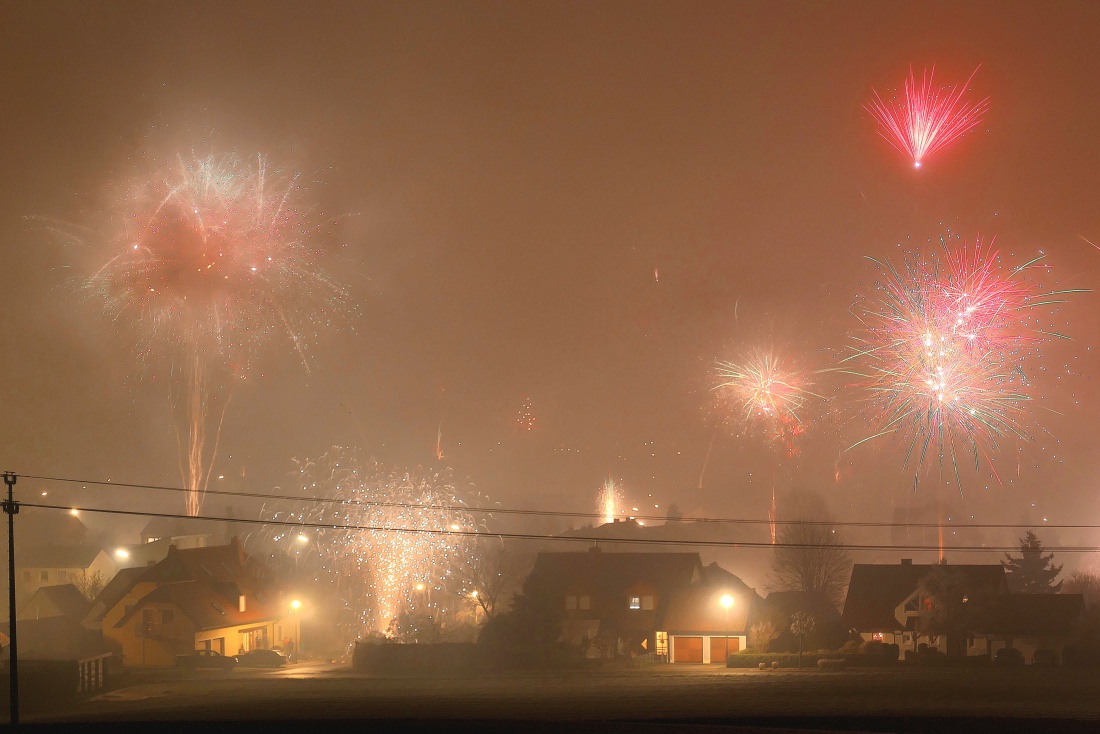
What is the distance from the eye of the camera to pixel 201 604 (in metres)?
53.8

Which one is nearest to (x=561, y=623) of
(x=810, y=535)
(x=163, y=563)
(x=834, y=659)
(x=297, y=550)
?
(x=834, y=659)

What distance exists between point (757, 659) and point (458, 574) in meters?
22.0

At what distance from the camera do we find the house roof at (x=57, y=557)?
3302 inches

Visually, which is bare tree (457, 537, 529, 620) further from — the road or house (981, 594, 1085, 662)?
house (981, 594, 1085, 662)

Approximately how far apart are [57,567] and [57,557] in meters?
1.70

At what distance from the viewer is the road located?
2767cm

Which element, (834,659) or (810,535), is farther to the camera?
(810,535)

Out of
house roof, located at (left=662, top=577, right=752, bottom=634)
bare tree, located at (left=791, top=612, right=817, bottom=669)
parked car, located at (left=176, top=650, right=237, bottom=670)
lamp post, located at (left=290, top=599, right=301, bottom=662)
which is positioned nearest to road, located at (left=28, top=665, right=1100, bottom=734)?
bare tree, located at (left=791, top=612, right=817, bottom=669)

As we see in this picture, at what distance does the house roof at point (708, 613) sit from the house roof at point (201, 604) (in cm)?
2368

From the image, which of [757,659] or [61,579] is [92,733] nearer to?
[757,659]

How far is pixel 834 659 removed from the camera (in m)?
44.0

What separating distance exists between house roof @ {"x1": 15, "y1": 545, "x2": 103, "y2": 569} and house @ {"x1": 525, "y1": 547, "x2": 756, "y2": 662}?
156 ft

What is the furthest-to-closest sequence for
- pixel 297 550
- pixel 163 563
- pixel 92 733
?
pixel 297 550, pixel 163 563, pixel 92 733

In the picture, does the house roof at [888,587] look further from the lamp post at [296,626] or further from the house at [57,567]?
the house at [57,567]
